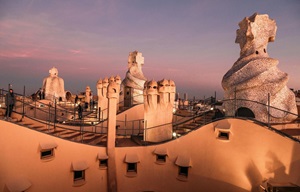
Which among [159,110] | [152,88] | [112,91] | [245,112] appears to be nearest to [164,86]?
[152,88]

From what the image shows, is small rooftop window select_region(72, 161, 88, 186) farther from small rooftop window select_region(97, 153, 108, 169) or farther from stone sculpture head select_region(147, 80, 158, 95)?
stone sculpture head select_region(147, 80, 158, 95)

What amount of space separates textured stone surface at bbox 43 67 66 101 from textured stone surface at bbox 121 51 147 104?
20.2ft

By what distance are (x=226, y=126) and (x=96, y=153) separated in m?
5.10

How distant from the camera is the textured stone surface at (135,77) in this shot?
16641 mm

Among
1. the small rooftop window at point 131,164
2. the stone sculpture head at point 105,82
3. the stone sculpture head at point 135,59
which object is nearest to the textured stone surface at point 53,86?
the stone sculpture head at point 135,59

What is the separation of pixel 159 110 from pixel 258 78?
4817mm

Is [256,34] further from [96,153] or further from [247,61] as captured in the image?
[96,153]

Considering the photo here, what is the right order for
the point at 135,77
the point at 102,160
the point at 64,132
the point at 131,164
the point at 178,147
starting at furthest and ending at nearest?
the point at 135,77, the point at 64,132, the point at 131,164, the point at 178,147, the point at 102,160

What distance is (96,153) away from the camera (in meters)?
7.54

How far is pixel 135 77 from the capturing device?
16.8m

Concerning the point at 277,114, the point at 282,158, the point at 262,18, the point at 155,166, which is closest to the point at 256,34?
the point at 262,18

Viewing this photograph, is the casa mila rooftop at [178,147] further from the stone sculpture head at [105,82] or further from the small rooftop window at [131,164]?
the stone sculpture head at [105,82]

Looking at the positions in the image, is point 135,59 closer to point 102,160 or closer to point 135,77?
point 135,77

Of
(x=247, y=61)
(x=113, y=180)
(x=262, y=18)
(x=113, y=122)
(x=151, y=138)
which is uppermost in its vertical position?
(x=262, y=18)
